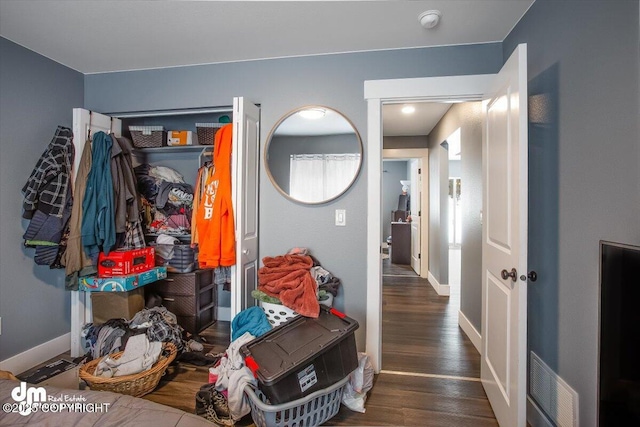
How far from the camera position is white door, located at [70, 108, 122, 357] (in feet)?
7.50

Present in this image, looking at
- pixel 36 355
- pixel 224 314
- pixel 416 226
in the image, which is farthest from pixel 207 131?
pixel 416 226

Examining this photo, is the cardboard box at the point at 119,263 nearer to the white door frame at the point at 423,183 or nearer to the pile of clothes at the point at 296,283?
the pile of clothes at the point at 296,283

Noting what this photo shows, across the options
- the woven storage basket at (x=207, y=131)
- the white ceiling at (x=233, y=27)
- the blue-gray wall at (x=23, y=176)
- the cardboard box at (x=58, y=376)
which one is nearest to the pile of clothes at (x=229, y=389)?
the cardboard box at (x=58, y=376)

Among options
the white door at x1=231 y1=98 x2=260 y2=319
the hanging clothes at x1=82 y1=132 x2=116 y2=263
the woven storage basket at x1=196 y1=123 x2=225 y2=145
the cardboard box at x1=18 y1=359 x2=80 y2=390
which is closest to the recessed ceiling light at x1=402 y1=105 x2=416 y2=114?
the white door at x1=231 y1=98 x2=260 y2=319

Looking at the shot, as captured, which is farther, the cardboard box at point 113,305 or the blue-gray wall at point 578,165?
the cardboard box at point 113,305

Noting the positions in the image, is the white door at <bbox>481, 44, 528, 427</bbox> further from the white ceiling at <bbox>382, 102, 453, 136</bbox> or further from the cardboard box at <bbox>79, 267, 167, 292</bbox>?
the cardboard box at <bbox>79, 267, 167, 292</bbox>

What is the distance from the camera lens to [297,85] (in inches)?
89.8

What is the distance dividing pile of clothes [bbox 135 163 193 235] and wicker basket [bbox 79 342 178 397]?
1.10 metres

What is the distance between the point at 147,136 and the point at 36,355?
6.36 ft

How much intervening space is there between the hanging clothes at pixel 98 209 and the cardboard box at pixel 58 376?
0.71m

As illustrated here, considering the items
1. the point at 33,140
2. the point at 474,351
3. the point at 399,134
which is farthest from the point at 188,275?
the point at 399,134

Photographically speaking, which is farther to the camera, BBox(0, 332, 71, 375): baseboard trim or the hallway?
BBox(0, 332, 71, 375): baseboard trim

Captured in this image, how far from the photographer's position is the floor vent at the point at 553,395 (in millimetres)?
1322

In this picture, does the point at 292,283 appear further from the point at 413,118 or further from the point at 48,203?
the point at 413,118
